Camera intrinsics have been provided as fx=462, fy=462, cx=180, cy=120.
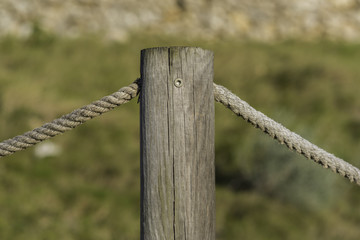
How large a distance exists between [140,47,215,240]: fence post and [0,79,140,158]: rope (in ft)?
0.38

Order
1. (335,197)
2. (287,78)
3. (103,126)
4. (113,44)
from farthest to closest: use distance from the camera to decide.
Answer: (113,44)
(287,78)
(103,126)
(335,197)

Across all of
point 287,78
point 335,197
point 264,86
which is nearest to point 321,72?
point 287,78

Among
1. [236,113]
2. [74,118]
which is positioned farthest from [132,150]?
[236,113]

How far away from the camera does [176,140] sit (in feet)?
4.59

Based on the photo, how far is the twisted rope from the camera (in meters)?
1.51

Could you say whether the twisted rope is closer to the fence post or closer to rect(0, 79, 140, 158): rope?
the fence post

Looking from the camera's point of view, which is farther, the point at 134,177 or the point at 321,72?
the point at 321,72

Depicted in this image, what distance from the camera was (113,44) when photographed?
8438 mm

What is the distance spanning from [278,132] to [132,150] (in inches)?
153

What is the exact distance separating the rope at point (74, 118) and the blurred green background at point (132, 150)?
6.38 ft

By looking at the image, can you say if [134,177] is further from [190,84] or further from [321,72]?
[321,72]

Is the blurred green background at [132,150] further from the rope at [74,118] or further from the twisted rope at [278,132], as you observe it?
the twisted rope at [278,132]

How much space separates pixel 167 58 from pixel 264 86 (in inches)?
240

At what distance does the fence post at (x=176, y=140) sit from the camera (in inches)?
55.1
